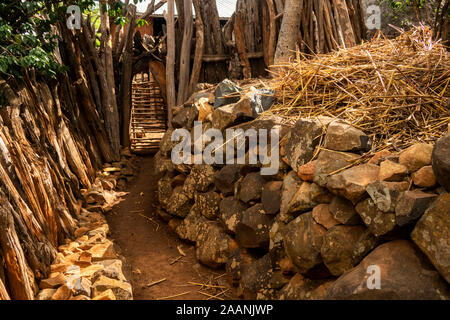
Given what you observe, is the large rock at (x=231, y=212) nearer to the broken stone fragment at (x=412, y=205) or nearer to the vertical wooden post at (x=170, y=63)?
the broken stone fragment at (x=412, y=205)

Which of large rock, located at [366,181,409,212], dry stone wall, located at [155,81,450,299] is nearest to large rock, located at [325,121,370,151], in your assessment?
dry stone wall, located at [155,81,450,299]

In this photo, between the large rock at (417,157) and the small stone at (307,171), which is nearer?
the large rock at (417,157)

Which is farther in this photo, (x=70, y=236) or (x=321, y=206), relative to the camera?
(x=70, y=236)

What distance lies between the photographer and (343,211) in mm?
2336

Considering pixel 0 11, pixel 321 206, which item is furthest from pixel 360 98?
pixel 0 11

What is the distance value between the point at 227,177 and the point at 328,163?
1399mm

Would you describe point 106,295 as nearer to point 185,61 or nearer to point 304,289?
point 304,289

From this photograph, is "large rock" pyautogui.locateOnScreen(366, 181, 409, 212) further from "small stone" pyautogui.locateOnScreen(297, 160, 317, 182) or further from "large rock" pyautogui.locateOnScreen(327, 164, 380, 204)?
"small stone" pyautogui.locateOnScreen(297, 160, 317, 182)

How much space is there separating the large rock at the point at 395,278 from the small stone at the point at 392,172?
333mm

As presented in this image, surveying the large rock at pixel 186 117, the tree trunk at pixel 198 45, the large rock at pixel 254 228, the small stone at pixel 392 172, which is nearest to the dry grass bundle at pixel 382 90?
the small stone at pixel 392 172

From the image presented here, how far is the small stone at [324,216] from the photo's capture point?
242 centimetres

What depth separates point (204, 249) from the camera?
3838 mm

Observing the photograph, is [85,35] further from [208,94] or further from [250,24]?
[250,24]
